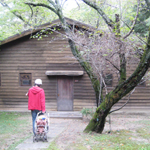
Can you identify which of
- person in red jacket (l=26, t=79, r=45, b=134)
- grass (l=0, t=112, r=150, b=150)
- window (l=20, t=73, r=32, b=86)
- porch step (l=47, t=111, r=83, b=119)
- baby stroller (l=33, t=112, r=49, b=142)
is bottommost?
porch step (l=47, t=111, r=83, b=119)

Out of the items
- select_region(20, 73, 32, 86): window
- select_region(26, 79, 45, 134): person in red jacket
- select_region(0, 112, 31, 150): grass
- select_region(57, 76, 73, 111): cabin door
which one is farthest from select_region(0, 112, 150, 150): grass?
select_region(20, 73, 32, 86): window

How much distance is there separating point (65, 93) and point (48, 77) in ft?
4.98

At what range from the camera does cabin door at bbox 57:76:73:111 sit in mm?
11538

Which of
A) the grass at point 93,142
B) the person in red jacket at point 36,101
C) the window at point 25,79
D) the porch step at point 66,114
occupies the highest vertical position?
the window at point 25,79

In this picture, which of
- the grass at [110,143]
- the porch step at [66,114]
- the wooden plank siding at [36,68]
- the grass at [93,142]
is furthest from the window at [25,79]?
the grass at [110,143]

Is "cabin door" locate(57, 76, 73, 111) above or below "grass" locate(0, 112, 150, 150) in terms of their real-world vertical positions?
above

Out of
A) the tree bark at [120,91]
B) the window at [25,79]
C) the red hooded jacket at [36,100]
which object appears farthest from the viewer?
the window at [25,79]

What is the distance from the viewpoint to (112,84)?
11492mm

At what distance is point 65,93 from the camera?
11.6 m

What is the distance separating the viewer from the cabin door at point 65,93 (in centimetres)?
1154

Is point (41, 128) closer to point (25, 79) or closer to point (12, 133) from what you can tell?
point (12, 133)

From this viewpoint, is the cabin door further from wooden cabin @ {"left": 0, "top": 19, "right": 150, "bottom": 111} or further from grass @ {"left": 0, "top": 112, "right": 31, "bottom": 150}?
grass @ {"left": 0, "top": 112, "right": 31, "bottom": 150}

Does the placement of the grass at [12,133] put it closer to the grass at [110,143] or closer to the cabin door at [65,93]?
the grass at [110,143]

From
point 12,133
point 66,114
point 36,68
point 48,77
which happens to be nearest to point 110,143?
point 12,133
